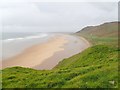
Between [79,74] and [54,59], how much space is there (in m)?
35.9

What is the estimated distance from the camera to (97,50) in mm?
36219

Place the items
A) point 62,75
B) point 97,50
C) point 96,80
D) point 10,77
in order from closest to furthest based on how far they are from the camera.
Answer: point 96,80 → point 62,75 → point 10,77 → point 97,50

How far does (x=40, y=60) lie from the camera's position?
55.7m

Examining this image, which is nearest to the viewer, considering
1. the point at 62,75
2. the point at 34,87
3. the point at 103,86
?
the point at 103,86

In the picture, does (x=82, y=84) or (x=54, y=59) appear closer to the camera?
(x=82, y=84)

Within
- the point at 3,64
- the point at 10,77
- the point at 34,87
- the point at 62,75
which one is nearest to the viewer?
the point at 34,87

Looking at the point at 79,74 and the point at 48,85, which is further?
the point at 79,74

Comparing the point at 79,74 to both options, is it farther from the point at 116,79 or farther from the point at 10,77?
the point at 10,77

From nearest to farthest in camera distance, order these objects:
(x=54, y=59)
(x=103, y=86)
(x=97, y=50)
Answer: (x=103, y=86), (x=97, y=50), (x=54, y=59)

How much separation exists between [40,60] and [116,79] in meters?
37.8

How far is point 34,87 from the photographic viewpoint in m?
20.2

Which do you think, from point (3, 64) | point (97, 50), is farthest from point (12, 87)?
point (3, 64)

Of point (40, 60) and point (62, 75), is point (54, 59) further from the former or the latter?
point (62, 75)

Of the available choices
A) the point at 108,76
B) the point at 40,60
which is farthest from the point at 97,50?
the point at 40,60
